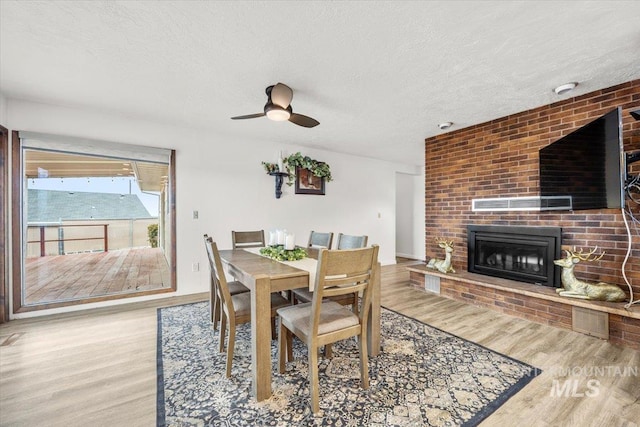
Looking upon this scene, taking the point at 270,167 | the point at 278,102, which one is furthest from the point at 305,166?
the point at 278,102

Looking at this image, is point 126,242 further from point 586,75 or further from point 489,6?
point 586,75

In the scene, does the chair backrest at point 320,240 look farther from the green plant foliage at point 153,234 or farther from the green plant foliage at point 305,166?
the green plant foliage at point 153,234

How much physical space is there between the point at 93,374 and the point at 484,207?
13.9ft

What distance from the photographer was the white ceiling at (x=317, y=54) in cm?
159

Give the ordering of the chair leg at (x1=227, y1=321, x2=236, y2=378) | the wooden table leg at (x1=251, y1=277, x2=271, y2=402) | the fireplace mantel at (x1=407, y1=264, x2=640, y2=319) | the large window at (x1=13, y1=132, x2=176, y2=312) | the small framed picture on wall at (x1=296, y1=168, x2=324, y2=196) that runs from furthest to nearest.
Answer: the small framed picture on wall at (x1=296, y1=168, x2=324, y2=196) → the large window at (x1=13, y1=132, x2=176, y2=312) → the fireplace mantel at (x1=407, y1=264, x2=640, y2=319) → the chair leg at (x1=227, y1=321, x2=236, y2=378) → the wooden table leg at (x1=251, y1=277, x2=271, y2=402)

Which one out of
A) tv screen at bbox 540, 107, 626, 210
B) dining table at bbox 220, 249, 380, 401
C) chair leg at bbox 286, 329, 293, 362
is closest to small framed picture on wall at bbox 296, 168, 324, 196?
dining table at bbox 220, 249, 380, 401

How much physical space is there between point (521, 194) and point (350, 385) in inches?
114

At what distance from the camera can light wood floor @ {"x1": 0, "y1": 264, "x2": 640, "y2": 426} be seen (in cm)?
146

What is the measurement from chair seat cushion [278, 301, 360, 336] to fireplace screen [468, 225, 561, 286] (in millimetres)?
2502

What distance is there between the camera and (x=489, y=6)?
1.54 m

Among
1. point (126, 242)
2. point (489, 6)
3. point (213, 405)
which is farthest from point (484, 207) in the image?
point (126, 242)

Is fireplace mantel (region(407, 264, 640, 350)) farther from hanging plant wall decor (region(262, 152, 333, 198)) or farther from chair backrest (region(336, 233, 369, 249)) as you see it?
hanging plant wall decor (region(262, 152, 333, 198))

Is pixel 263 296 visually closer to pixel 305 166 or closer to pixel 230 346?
pixel 230 346

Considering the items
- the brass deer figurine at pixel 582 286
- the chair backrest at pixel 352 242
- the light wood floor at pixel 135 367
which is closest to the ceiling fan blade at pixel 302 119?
the chair backrest at pixel 352 242
